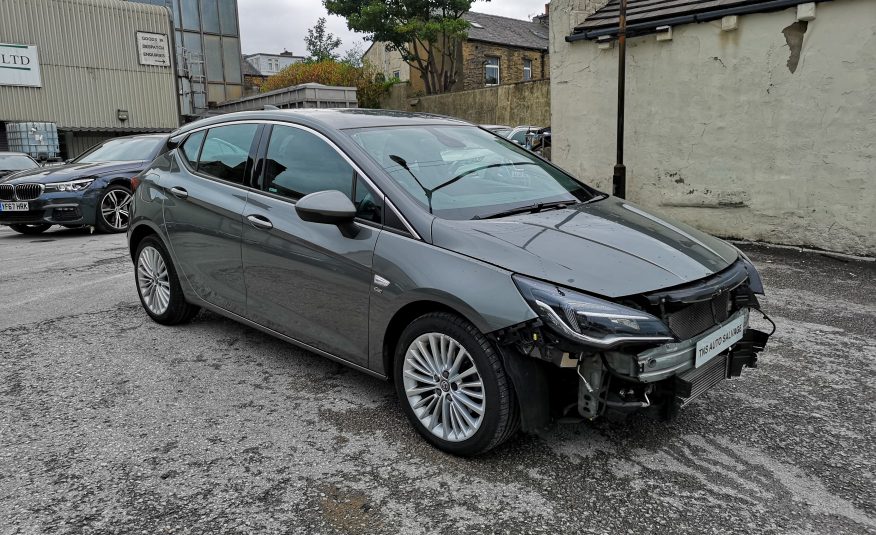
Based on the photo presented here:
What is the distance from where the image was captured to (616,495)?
106 inches

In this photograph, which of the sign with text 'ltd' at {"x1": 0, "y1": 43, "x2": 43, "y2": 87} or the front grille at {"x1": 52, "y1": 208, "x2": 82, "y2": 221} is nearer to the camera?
the front grille at {"x1": 52, "y1": 208, "x2": 82, "y2": 221}

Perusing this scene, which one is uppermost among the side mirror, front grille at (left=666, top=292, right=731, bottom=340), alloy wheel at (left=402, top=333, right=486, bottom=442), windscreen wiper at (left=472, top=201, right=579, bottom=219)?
the side mirror

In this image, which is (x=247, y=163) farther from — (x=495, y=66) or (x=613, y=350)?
(x=495, y=66)

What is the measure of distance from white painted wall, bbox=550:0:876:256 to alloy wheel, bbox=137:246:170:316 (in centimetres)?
711

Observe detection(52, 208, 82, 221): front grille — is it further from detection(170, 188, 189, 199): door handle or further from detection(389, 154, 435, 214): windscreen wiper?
detection(389, 154, 435, 214): windscreen wiper

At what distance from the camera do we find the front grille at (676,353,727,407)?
272 cm

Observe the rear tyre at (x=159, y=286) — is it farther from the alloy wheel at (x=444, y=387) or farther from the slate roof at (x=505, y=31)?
the slate roof at (x=505, y=31)

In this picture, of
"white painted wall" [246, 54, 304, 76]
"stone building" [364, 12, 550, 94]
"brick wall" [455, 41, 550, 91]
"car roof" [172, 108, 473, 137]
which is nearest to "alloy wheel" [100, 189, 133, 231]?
"car roof" [172, 108, 473, 137]

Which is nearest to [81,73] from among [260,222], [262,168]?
[262,168]

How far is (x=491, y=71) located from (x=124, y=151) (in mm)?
28822

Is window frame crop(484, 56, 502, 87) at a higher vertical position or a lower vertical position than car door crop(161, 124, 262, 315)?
higher

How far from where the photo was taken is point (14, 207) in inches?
390

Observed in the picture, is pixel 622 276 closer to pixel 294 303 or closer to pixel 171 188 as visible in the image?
pixel 294 303

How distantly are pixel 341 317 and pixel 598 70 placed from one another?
7.97 m
